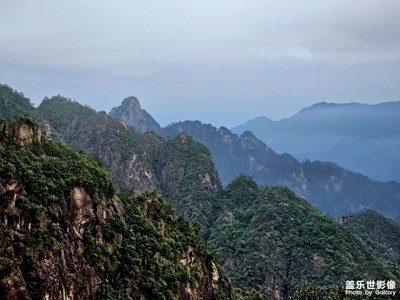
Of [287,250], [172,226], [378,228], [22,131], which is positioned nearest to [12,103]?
[287,250]

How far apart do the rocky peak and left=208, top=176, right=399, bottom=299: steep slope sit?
49.1 metres

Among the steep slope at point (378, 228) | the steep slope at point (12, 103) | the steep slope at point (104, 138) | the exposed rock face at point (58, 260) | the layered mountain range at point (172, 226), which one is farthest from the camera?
the steep slope at point (378, 228)

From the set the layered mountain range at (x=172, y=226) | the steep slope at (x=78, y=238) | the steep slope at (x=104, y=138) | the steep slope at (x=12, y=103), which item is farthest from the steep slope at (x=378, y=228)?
the steep slope at (x=12, y=103)

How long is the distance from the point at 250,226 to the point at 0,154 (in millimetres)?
63071

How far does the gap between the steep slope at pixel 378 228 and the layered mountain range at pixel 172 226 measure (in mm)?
512

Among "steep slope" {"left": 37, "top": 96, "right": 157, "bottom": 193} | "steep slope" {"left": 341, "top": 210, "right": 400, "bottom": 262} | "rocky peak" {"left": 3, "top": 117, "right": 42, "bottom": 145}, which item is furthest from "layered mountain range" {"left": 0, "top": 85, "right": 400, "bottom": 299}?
"rocky peak" {"left": 3, "top": 117, "right": 42, "bottom": 145}

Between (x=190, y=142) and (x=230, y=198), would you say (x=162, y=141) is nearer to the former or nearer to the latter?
(x=190, y=142)

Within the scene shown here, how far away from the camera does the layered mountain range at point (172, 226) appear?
1375 inches

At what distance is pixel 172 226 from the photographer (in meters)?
48.0

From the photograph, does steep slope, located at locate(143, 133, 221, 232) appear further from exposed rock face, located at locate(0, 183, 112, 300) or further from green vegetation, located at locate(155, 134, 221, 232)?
exposed rock face, located at locate(0, 183, 112, 300)

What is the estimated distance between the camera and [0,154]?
33.6m

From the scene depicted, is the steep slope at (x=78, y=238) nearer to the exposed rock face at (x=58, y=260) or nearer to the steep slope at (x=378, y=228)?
the exposed rock face at (x=58, y=260)

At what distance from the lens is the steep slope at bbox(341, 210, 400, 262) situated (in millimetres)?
123000

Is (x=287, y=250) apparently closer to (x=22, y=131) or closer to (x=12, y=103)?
(x=22, y=131)
